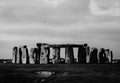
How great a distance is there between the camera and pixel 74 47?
83.1 meters

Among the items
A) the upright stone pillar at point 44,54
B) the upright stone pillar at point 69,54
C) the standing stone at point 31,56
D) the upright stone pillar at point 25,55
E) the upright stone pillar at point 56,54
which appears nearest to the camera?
the upright stone pillar at point 69,54

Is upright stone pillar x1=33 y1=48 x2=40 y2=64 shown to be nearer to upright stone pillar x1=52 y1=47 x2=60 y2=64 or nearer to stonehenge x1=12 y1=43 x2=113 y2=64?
stonehenge x1=12 y1=43 x2=113 y2=64

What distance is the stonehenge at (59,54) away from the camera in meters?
82.9

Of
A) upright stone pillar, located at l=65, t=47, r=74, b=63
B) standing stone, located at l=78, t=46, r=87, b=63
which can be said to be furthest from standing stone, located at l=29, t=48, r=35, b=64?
standing stone, located at l=78, t=46, r=87, b=63

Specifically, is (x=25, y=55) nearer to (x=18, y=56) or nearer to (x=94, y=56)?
(x=18, y=56)

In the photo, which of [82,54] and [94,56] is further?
[82,54]

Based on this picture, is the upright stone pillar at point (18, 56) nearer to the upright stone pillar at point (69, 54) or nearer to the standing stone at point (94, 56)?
the upright stone pillar at point (69, 54)

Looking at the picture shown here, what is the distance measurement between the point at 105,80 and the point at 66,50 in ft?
160

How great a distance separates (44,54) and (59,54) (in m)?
4.18

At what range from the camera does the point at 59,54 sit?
276 ft

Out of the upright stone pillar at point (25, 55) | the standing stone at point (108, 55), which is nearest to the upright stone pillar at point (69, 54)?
the standing stone at point (108, 55)

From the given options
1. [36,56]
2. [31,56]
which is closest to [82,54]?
[36,56]

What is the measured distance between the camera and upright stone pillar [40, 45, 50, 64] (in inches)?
3272

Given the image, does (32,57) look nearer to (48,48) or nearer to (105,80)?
(48,48)
